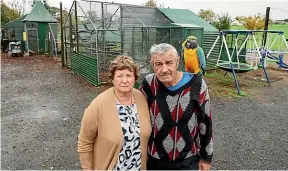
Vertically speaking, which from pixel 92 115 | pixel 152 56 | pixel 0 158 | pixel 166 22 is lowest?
pixel 0 158

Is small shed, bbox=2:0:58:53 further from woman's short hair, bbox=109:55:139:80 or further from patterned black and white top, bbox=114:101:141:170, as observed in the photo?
patterned black and white top, bbox=114:101:141:170

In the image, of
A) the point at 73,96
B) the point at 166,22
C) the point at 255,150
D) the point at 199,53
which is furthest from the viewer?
the point at 166,22

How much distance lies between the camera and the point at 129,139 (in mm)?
1886

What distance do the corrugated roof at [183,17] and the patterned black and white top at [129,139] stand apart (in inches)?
431

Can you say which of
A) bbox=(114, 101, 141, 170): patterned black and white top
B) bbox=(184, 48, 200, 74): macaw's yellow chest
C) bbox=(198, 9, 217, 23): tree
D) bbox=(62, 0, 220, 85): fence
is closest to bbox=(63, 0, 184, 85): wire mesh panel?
bbox=(62, 0, 220, 85): fence

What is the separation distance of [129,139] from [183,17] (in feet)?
40.9

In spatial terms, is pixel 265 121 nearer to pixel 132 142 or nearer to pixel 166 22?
pixel 132 142

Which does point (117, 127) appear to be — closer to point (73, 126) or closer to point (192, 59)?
point (73, 126)

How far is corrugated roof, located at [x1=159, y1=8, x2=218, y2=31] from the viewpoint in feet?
41.3

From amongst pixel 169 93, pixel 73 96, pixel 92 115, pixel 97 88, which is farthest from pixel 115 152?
pixel 97 88

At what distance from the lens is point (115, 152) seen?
1874 millimetres

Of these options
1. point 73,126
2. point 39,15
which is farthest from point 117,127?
point 39,15

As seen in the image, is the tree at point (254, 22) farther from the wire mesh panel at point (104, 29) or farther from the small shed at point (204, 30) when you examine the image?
the wire mesh panel at point (104, 29)

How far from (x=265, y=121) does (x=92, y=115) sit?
530 cm
